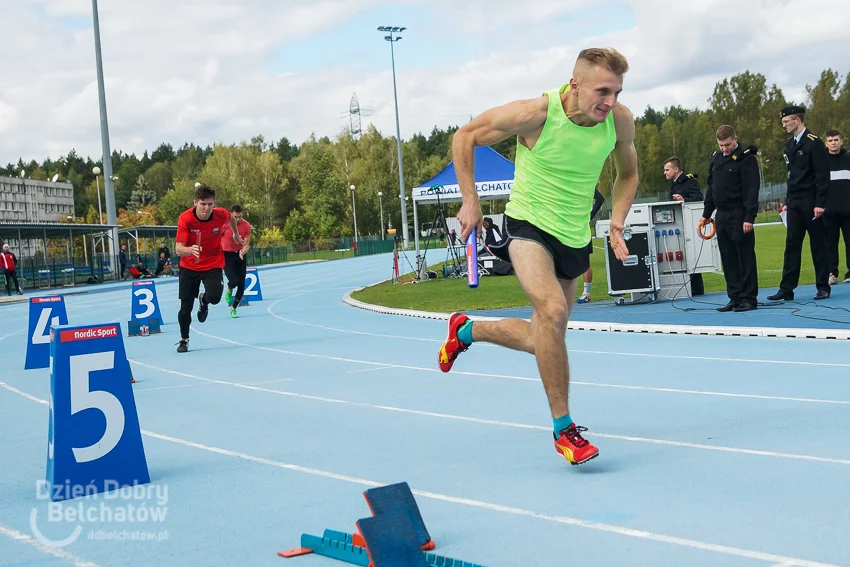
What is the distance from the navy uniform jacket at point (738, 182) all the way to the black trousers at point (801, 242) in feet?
2.87

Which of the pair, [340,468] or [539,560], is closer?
[539,560]

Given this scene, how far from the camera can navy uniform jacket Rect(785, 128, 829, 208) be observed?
1258cm

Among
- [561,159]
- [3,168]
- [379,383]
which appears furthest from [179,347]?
[3,168]

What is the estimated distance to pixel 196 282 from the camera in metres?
12.5

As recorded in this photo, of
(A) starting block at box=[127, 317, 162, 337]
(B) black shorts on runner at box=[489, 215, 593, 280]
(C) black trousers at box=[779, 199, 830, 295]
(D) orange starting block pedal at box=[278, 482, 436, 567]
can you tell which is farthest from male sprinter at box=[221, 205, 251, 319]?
(D) orange starting block pedal at box=[278, 482, 436, 567]

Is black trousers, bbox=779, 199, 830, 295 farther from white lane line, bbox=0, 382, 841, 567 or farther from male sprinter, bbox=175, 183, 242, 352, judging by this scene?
white lane line, bbox=0, 382, 841, 567

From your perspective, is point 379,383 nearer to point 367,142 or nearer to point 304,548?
point 304,548

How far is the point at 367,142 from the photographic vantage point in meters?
117

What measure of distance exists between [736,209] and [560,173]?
7.57 meters

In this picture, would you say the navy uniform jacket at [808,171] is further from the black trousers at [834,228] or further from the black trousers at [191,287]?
the black trousers at [191,287]

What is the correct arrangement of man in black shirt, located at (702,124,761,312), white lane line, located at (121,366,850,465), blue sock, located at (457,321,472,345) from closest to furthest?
white lane line, located at (121,366,850,465), blue sock, located at (457,321,472,345), man in black shirt, located at (702,124,761,312)

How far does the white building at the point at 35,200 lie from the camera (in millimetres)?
163000

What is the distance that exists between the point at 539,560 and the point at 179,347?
9752mm

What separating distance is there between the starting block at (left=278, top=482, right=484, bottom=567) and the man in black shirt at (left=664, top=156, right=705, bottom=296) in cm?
1254
